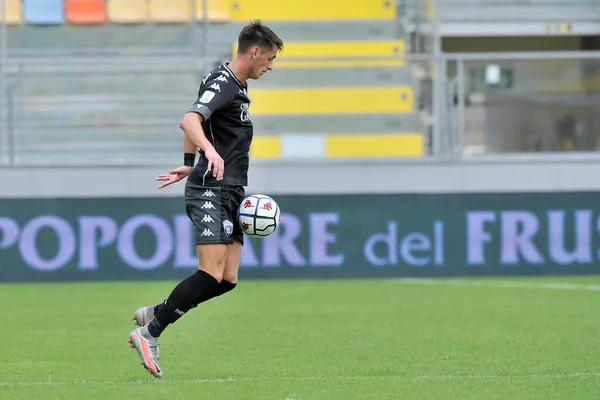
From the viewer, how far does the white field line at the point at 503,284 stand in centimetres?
1366

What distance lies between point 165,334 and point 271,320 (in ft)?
4.36

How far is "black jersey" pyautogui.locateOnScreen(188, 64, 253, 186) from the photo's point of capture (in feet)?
22.6

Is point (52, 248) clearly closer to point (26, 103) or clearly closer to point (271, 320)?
point (26, 103)

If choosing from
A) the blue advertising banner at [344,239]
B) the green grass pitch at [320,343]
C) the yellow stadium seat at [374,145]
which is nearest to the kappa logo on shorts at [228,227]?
the green grass pitch at [320,343]

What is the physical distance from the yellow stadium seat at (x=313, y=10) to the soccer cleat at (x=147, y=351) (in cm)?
1174

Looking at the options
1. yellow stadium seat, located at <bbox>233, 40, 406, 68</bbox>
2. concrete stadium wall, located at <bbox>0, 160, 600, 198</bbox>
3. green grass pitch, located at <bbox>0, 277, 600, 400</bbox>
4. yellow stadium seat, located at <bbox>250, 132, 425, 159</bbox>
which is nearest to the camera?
green grass pitch, located at <bbox>0, 277, 600, 400</bbox>

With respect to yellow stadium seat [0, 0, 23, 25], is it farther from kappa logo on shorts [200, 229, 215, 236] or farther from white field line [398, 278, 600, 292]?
kappa logo on shorts [200, 229, 215, 236]

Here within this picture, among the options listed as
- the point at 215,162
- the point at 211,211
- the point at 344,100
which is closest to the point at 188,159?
the point at 211,211

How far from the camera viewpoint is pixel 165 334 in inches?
373

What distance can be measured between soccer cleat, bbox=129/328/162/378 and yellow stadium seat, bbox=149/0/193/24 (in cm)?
1166

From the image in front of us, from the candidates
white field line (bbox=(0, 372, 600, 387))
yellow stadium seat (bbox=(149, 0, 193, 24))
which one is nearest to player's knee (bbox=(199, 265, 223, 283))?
white field line (bbox=(0, 372, 600, 387))

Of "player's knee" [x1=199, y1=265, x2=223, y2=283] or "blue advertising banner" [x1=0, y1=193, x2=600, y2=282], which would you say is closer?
"player's knee" [x1=199, y1=265, x2=223, y2=283]

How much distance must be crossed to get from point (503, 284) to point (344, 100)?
335 cm

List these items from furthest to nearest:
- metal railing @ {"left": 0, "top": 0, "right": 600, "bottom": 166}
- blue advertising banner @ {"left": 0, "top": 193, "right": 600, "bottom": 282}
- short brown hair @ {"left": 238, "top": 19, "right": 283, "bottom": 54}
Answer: metal railing @ {"left": 0, "top": 0, "right": 600, "bottom": 166}, blue advertising banner @ {"left": 0, "top": 193, "right": 600, "bottom": 282}, short brown hair @ {"left": 238, "top": 19, "right": 283, "bottom": 54}
